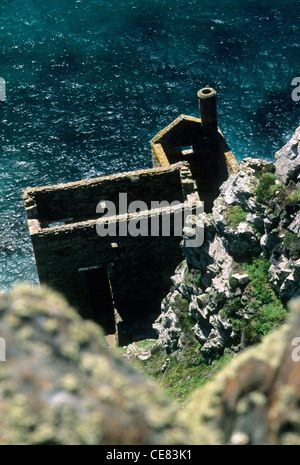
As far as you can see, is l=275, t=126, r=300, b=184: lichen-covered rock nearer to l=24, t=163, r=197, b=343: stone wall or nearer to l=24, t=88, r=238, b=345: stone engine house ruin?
l=24, t=88, r=238, b=345: stone engine house ruin

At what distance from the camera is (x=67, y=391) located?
4172 mm

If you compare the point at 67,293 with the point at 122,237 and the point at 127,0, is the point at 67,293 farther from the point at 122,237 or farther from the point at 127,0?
the point at 127,0

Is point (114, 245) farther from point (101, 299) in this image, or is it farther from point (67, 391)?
point (67, 391)

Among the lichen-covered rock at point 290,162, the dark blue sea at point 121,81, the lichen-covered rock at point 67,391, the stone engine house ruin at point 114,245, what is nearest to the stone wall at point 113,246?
the stone engine house ruin at point 114,245

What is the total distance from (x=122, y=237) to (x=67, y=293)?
4213mm

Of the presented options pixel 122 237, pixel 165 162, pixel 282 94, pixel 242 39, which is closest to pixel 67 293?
pixel 122 237

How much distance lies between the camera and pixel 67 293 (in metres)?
28.2

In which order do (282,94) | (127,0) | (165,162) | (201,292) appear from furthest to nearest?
(127,0), (282,94), (165,162), (201,292)

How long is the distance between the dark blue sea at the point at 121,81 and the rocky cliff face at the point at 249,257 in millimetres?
20694

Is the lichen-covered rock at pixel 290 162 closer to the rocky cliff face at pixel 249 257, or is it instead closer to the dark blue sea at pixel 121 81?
the rocky cliff face at pixel 249 257

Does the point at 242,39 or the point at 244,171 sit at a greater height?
the point at 244,171

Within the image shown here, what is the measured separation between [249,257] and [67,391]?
51.4 ft

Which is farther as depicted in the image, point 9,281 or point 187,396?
point 9,281

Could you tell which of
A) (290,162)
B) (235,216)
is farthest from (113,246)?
(290,162)
